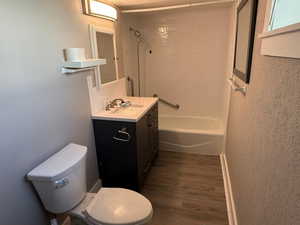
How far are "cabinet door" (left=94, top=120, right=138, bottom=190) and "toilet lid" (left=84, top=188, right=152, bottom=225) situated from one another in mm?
477

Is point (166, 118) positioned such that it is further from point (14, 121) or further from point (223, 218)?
point (14, 121)

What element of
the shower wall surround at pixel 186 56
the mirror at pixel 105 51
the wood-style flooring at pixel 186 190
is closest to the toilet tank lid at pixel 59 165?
the mirror at pixel 105 51

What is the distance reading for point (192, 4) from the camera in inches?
98.7

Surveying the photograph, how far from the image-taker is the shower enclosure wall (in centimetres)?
291

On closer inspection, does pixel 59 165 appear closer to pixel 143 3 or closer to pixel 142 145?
pixel 142 145

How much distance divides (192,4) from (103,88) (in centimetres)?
160

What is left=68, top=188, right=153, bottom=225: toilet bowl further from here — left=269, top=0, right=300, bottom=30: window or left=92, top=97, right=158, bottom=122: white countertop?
left=269, top=0, right=300, bottom=30: window

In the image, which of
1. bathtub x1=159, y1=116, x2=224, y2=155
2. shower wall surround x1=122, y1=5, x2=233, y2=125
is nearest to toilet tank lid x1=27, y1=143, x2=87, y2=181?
bathtub x1=159, y1=116, x2=224, y2=155

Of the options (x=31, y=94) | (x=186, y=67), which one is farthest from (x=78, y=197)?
(x=186, y=67)

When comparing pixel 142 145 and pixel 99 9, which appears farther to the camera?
pixel 142 145

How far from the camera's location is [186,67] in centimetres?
337

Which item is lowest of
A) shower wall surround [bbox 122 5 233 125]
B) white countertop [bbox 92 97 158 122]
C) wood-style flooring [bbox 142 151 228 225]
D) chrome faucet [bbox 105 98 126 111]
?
wood-style flooring [bbox 142 151 228 225]

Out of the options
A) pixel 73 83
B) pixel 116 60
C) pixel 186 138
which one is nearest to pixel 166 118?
pixel 186 138

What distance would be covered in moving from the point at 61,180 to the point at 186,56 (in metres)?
2.77
